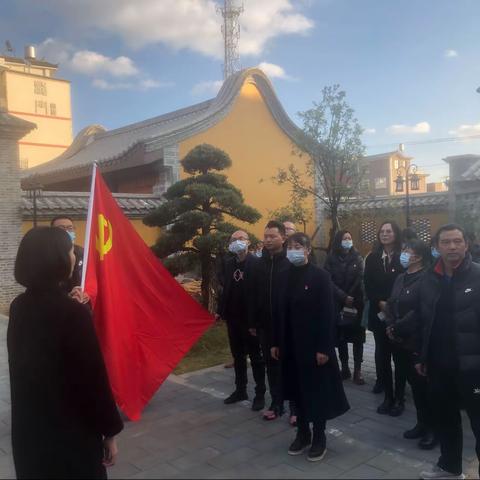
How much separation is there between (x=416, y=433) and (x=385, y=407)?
2.08ft

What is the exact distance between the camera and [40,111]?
3866cm

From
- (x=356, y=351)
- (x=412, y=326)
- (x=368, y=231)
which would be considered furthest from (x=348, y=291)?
(x=368, y=231)

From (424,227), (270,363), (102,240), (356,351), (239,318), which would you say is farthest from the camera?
(424,227)

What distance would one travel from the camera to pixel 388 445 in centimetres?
419

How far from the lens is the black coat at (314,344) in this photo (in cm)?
397

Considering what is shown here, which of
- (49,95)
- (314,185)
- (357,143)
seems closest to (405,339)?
(357,143)

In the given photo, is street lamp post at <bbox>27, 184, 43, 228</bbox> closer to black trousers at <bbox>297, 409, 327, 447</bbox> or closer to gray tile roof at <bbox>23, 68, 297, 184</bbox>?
gray tile roof at <bbox>23, 68, 297, 184</bbox>

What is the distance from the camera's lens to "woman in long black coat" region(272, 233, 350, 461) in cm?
397

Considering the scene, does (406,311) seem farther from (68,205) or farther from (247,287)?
(68,205)

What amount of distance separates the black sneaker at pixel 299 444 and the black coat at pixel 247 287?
4.17ft

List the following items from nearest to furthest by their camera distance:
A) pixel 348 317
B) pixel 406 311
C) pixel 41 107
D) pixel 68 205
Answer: pixel 406 311
pixel 348 317
pixel 68 205
pixel 41 107

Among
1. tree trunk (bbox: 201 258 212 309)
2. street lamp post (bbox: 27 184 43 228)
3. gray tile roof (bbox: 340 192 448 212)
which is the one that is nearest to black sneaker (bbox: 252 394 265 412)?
tree trunk (bbox: 201 258 212 309)

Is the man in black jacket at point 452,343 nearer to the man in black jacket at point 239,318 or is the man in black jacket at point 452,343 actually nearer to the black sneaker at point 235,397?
the man in black jacket at point 239,318

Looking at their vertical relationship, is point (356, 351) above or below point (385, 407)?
above
